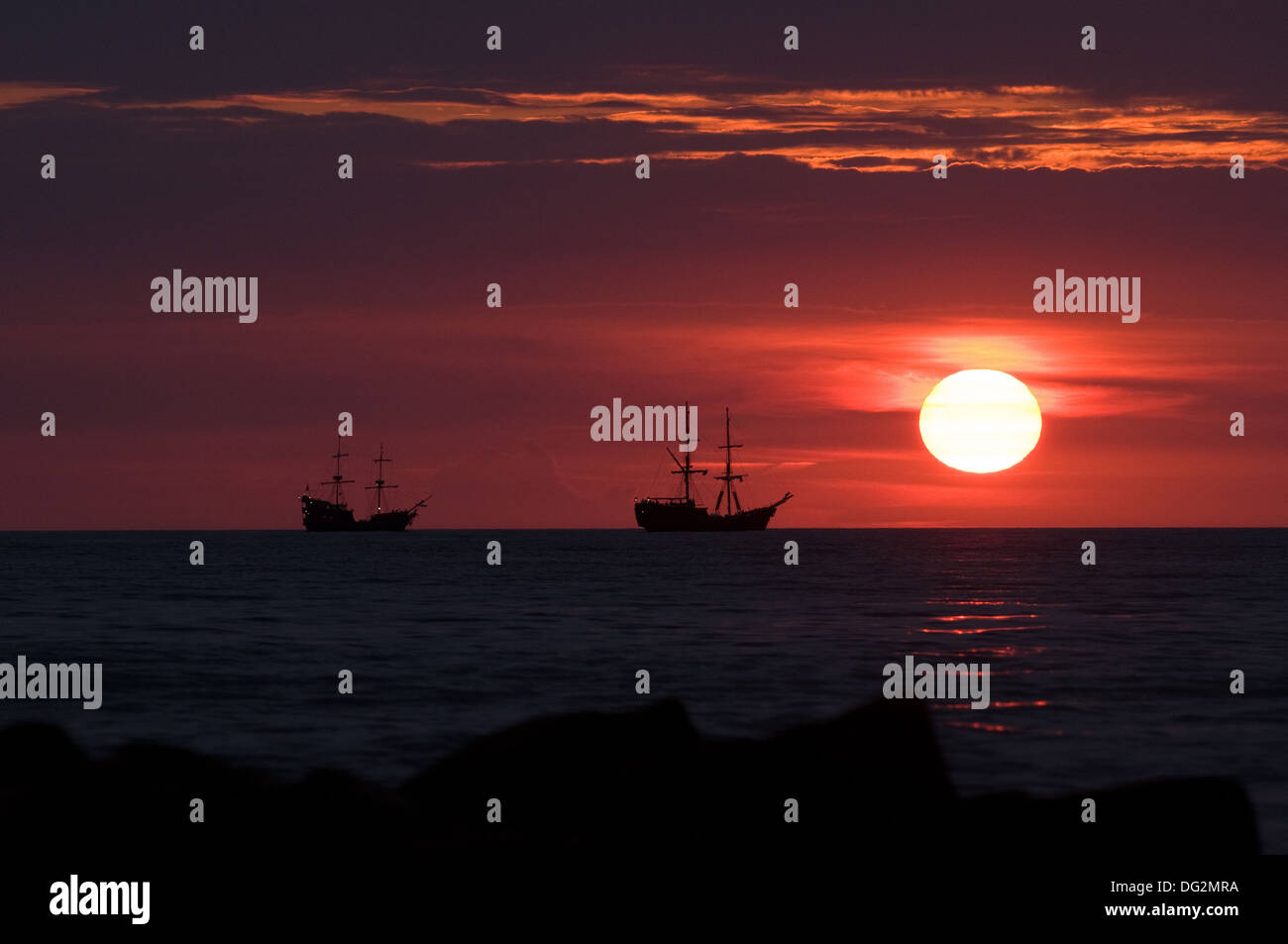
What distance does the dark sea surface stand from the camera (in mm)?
22594

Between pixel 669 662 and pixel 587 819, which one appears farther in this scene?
pixel 669 662

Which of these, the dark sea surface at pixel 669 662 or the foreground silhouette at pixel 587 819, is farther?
the dark sea surface at pixel 669 662

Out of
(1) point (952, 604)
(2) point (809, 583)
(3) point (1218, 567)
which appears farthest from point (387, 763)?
(3) point (1218, 567)

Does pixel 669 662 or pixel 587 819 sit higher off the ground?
pixel 587 819

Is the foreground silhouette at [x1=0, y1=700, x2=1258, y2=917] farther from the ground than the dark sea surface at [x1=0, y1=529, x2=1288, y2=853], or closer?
farther from the ground

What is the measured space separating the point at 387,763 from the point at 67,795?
1116cm

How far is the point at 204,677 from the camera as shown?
1293 inches

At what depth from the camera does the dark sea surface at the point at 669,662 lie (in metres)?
22.6

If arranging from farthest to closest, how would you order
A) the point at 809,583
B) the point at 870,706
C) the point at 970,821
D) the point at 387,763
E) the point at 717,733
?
the point at 809,583 → the point at 717,733 → the point at 387,763 → the point at 870,706 → the point at 970,821

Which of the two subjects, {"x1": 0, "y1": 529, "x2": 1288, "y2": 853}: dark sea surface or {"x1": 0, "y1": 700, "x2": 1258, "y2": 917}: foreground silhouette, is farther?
{"x1": 0, "y1": 529, "x2": 1288, "y2": 853}: dark sea surface

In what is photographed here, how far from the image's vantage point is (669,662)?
37.8 meters

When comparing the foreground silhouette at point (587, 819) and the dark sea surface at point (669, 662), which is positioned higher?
the foreground silhouette at point (587, 819)
